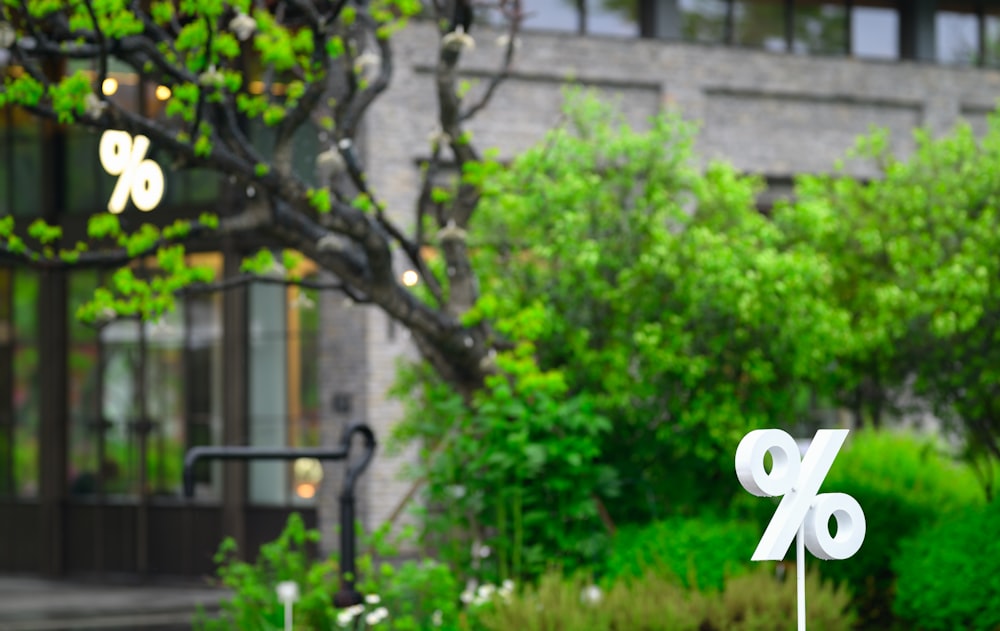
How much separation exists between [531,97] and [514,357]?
8.50 meters

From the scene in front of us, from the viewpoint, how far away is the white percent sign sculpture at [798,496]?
21.6ft

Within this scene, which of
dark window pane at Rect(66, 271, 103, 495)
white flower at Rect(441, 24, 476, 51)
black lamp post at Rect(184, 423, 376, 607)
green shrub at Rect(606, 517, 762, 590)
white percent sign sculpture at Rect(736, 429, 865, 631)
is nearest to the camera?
white percent sign sculpture at Rect(736, 429, 865, 631)

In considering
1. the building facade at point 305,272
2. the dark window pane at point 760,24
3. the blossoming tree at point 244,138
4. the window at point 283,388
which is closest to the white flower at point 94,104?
the blossoming tree at point 244,138

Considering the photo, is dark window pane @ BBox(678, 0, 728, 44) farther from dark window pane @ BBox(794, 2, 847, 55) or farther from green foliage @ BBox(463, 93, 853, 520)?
green foliage @ BBox(463, 93, 853, 520)

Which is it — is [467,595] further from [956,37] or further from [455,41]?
[956,37]

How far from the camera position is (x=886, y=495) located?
14.1 m

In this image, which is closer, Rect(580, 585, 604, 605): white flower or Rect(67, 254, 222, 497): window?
Rect(580, 585, 604, 605): white flower

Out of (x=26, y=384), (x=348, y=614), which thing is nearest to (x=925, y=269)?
(x=348, y=614)

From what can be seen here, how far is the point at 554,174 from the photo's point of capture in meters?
16.1

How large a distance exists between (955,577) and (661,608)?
2433 millimetres

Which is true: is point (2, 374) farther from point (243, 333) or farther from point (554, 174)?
point (554, 174)

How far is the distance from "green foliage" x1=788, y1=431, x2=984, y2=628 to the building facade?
5426 mm

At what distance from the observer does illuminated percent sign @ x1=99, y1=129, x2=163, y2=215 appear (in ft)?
34.1

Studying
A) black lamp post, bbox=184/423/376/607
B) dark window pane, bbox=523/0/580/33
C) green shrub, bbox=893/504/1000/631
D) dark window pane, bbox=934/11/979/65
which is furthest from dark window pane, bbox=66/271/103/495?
green shrub, bbox=893/504/1000/631
